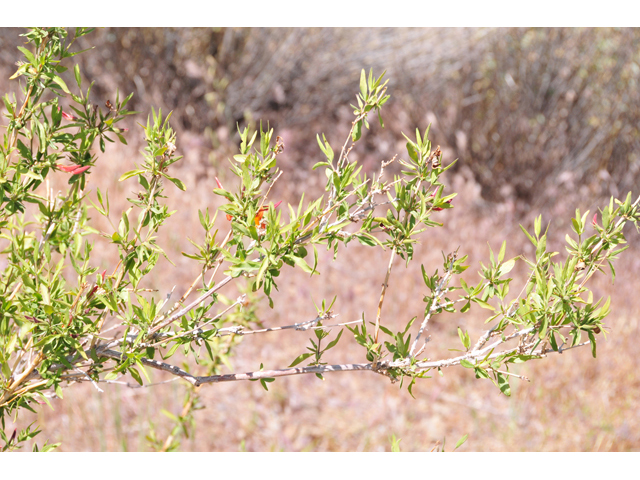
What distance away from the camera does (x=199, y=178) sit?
5113mm

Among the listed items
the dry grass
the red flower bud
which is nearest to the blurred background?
the dry grass

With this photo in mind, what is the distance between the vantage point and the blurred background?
3.06 metres

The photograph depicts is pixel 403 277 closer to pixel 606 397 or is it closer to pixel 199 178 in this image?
pixel 606 397

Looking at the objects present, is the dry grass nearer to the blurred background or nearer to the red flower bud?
the blurred background

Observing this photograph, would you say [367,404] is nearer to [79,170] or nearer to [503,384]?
[503,384]

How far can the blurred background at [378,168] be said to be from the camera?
3.06 metres

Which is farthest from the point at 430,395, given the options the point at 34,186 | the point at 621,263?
the point at 34,186

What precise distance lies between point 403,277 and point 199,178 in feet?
7.17

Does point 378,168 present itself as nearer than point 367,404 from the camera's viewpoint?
No

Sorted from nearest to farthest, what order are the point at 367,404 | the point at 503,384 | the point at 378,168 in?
the point at 503,384 → the point at 367,404 → the point at 378,168

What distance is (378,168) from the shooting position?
5.48 metres

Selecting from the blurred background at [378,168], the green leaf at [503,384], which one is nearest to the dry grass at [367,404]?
the blurred background at [378,168]

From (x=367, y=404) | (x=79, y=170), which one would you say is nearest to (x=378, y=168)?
(x=367, y=404)

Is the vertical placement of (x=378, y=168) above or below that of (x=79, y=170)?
above
